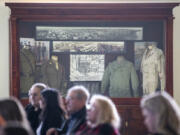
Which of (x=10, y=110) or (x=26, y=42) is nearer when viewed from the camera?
(x=10, y=110)

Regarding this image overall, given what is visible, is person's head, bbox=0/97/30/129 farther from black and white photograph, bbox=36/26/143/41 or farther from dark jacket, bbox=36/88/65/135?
black and white photograph, bbox=36/26/143/41

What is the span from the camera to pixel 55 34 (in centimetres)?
791

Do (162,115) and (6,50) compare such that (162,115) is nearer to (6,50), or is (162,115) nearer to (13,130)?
(13,130)

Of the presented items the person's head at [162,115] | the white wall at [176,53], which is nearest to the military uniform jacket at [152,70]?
the white wall at [176,53]

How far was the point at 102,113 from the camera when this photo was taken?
3.98m

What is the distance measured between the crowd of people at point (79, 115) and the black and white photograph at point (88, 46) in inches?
84.3

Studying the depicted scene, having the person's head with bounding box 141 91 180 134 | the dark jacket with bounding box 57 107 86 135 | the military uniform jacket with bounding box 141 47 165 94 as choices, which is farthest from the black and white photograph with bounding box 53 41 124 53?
the person's head with bounding box 141 91 180 134

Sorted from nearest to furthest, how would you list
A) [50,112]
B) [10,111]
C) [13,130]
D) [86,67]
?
[13,130] → [10,111] → [50,112] → [86,67]

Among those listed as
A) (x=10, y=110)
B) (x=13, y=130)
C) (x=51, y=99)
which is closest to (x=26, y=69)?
(x=51, y=99)

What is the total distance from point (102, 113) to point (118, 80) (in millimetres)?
4050

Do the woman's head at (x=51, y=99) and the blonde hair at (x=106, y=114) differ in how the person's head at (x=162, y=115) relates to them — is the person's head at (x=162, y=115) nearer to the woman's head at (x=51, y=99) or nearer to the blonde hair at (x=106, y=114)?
the blonde hair at (x=106, y=114)

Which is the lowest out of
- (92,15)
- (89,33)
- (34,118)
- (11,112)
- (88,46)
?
(34,118)

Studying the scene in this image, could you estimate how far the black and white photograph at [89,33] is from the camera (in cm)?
791

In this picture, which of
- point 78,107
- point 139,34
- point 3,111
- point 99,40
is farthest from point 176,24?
point 3,111
